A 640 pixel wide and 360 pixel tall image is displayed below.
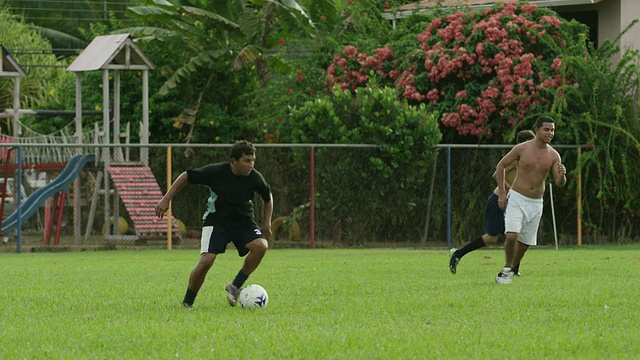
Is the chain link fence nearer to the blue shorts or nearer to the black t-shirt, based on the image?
the blue shorts

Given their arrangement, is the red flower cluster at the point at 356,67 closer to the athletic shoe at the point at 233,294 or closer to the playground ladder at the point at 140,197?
the playground ladder at the point at 140,197

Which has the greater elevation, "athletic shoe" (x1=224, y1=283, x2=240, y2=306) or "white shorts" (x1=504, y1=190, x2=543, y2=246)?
"white shorts" (x1=504, y1=190, x2=543, y2=246)

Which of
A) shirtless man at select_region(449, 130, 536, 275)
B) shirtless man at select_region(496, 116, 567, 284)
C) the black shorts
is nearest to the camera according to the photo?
the black shorts

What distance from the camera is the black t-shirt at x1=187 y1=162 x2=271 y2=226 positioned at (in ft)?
37.1

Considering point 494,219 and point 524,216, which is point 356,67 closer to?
point 494,219

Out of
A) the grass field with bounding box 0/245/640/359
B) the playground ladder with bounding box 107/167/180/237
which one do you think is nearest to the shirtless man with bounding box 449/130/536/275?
the grass field with bounding box 0/245/640/359

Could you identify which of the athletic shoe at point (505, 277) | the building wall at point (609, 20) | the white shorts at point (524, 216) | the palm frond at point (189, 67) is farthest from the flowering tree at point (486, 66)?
the athletic shoe at point (505, 277)

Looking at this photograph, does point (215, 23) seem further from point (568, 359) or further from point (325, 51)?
point (568, 359)

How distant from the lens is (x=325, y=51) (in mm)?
30031

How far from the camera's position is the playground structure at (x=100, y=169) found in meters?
24.9

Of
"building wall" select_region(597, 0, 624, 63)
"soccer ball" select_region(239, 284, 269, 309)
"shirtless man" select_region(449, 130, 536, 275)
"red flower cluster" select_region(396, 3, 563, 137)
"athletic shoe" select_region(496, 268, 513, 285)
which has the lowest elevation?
"athletic shoe" select_region(496, 268, 513, 285)

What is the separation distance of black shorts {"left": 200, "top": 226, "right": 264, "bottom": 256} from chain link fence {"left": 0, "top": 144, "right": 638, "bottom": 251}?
12588 millimetres

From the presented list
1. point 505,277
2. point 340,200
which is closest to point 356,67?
point 340,200

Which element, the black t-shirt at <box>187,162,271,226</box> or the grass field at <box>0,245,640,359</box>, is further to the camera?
the black t-shirt at <box>187,162,271,226</box>
